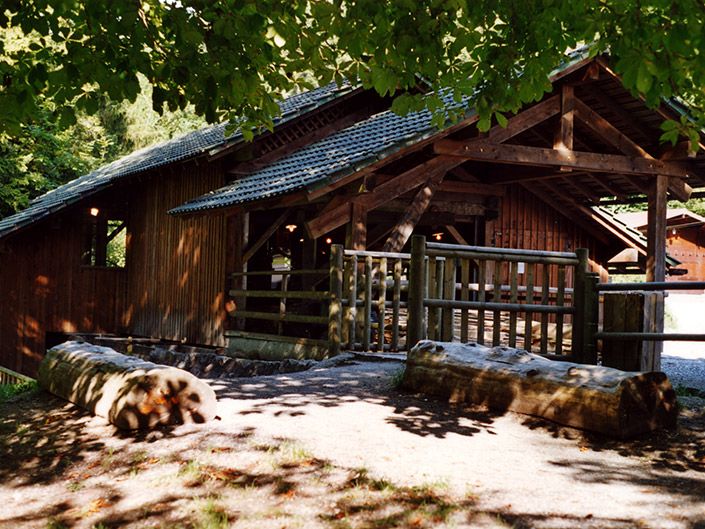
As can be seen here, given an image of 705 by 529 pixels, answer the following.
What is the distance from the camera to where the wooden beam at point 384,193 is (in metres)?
11.4

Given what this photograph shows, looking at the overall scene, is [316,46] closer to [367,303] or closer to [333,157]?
[367,303]

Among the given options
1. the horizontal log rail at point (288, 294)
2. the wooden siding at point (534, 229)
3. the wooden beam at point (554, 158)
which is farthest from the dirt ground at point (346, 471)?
the wooden siding at point (534, 229)

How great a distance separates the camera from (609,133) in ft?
44.8

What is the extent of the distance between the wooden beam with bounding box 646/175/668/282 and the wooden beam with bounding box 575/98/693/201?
1.01ft

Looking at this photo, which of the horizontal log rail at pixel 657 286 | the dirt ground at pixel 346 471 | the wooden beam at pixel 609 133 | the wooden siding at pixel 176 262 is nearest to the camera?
the dirt ground at pixel 346 471

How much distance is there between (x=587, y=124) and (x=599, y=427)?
848 cm

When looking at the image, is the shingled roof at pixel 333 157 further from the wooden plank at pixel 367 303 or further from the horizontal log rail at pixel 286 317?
the horizontal log rail at pixel 286 317

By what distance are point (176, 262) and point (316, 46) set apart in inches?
439

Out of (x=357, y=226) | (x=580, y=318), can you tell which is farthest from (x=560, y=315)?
(x=357, y=226)

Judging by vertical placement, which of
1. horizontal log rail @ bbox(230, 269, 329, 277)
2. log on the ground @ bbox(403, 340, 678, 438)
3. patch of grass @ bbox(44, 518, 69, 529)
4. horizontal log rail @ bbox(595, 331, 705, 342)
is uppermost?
horizontal log rail @ bbox(230, 269, 329, 277)

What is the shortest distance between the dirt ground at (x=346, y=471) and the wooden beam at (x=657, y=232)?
24.4 ft

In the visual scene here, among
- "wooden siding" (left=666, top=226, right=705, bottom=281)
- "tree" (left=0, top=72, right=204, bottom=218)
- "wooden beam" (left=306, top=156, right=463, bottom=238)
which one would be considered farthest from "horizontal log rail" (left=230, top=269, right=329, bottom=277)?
"wooden siding" (left=666, top=226, right=705, bottom=281)

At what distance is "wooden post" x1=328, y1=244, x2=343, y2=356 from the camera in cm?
1070

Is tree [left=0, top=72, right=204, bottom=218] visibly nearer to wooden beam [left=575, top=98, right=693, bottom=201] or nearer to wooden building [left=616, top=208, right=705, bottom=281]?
wooden beam [left=575, top=98, right=693, bottom=201]
